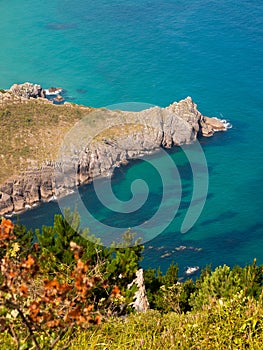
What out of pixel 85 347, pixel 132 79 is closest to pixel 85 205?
pixel 132 79

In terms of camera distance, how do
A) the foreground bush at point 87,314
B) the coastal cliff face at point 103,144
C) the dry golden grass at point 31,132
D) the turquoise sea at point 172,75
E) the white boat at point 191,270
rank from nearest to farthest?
the foreground bush at point 87,314 < the white boat at point 191,270 < the turquoise sea at point 172,75 < the coastal cliff face at point 103,144 < the dry golden grass at point 31,132

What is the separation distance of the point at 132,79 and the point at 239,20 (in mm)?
35524

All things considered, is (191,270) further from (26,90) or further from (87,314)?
(87,314)

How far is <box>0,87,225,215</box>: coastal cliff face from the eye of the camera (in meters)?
83.6

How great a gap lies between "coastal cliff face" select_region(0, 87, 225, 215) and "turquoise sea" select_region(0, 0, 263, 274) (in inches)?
98.9

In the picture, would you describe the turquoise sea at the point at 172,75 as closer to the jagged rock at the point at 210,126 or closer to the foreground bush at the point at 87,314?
the jagged rock at the point at 210,126

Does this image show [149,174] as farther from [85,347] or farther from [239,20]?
[85,347]

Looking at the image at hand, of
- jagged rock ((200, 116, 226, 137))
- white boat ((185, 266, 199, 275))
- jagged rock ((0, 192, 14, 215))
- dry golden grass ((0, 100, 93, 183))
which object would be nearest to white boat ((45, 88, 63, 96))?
dry golden grass ((0, 100, 93, 183))

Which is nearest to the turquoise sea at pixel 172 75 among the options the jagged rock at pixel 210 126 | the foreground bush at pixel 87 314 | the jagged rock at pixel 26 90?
the jagged rock at pixel 210 126

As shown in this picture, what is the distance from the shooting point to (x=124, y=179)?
290 feet

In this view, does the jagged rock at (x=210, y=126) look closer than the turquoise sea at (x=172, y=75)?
No

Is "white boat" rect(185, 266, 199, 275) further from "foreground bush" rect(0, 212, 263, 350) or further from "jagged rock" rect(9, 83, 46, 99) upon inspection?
"jagged rock" rect(9, 83, 46, 99)

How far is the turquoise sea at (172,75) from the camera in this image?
7656cm

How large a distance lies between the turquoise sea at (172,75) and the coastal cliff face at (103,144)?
251cm
